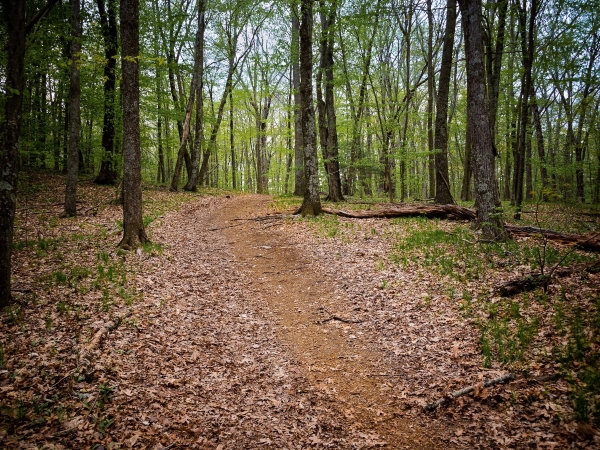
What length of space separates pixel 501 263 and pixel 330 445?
5885 mm

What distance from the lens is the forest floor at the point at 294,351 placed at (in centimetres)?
376

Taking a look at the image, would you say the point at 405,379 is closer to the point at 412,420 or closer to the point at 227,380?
the point at 412,420

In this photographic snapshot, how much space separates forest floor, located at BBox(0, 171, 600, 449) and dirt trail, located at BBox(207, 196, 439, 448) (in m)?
0.03

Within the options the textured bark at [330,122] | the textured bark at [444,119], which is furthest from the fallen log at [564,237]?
the textured bark at [330,122]

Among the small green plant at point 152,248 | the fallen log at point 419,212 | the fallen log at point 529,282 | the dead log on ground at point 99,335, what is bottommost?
the dead log on ground at point 99,335

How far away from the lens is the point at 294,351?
5633 mm

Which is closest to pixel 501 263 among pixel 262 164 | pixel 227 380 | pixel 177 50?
pixel 227 380

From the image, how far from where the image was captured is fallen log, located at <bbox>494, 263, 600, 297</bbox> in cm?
604

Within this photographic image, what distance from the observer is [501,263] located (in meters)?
7.47

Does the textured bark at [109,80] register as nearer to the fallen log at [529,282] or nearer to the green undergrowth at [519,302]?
the green undergrowth at [519,302]

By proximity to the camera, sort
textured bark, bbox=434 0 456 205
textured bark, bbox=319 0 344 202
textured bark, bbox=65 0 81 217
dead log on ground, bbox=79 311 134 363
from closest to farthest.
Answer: dead log on ground, bbox=79 311 134 363 < textured bark, bbox=65 0 81 217 < textured bark, bbox=434 0 456 205 < textured bark, bbox=319 0 344 202

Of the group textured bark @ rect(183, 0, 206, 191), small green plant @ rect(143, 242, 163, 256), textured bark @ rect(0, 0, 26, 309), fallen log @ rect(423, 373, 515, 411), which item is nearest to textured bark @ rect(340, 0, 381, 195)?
textured bark @ rect(183, 0, 206, 191)

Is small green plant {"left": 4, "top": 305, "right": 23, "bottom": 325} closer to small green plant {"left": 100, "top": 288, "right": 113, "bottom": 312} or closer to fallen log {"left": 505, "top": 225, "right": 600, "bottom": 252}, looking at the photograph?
small green plant {"left": 100, "top": 288, "right": 113, "bottom": 312}

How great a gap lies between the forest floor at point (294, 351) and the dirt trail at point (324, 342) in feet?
0.10
